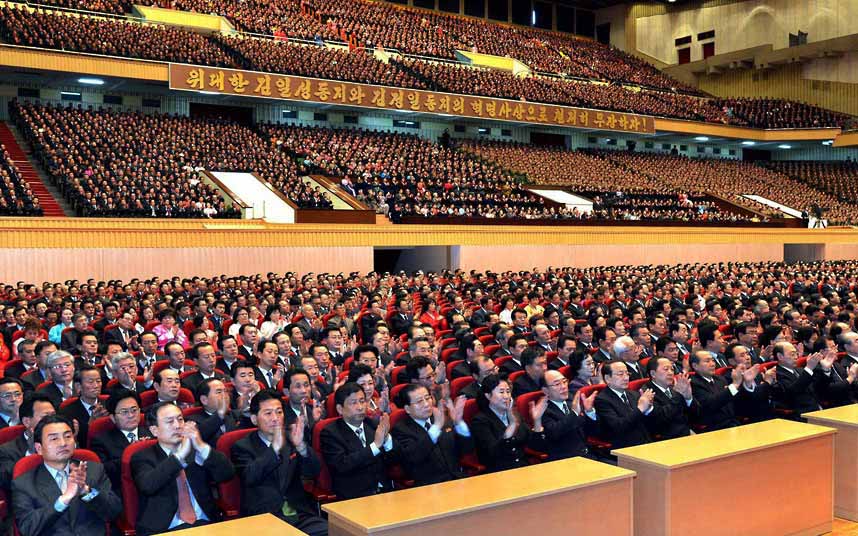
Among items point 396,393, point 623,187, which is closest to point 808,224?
point 623,187

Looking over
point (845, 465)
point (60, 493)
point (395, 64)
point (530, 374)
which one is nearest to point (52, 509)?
point (60, 493)

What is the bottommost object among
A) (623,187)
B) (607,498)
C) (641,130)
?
(607,498)

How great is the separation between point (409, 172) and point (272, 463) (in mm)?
18765

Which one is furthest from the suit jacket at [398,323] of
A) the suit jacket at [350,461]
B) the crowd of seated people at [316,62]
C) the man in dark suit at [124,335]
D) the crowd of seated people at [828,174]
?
the crowd of seated people at [828,174]

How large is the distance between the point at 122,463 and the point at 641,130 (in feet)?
92.3

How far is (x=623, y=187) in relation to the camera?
86.9 feet

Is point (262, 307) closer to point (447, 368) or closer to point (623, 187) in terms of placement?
point (447, 368)

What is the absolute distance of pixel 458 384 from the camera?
5.62 metres

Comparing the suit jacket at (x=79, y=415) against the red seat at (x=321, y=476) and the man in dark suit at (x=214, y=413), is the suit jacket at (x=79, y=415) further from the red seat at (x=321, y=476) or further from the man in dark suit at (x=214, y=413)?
the red seat at (x=321, y=476)

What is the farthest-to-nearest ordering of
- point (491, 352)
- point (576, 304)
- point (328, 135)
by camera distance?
1. point (328, 135)
2. point (576, 304)
3. point (491, 352)

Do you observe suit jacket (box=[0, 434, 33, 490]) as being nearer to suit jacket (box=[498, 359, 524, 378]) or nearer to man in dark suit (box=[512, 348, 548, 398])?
man in dark suit (box=[512, 348, 548, 398])

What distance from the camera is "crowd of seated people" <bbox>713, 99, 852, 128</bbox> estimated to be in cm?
3275

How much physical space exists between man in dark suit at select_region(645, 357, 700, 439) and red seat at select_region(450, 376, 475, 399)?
3.92ft

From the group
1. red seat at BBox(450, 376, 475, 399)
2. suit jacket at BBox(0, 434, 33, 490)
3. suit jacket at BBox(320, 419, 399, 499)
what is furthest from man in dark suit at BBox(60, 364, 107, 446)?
red seat at BBox(450, 376, 475, 399)
